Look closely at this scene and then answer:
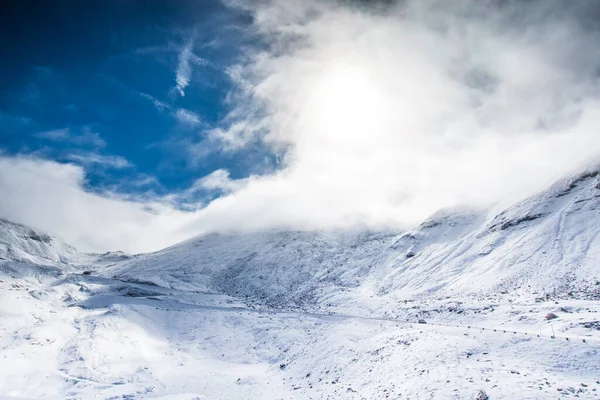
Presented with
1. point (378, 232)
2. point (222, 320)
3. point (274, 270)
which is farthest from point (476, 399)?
point (378, 232)

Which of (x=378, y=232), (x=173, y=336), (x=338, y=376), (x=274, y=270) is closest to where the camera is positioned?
(x=338, y=376)

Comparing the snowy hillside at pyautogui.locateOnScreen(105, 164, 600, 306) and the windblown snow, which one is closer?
the windblown snow

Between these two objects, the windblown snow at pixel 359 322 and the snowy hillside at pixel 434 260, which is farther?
the snowy hillside at pixel 434 260

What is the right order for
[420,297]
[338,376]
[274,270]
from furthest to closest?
[274,270] < [420,297] < [338,376]

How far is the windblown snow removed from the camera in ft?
84.7

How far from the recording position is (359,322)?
163 feet

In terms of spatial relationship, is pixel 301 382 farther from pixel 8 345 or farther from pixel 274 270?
pixel 274 270

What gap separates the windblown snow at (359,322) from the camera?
25.8 metres

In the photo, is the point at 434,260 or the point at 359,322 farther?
the point at 434,260

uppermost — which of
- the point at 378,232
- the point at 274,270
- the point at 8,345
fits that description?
the point at 378,232

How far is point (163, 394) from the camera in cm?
3541

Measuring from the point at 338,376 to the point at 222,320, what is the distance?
36010 millimetres

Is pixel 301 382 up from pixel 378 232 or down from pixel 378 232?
down

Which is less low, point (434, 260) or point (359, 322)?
point (434, 260)
